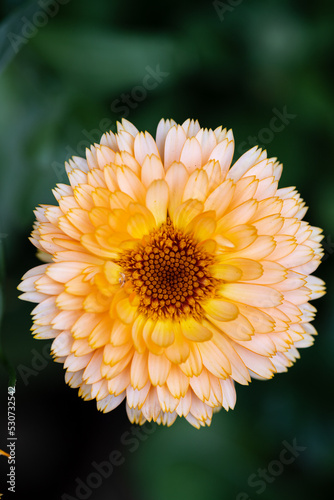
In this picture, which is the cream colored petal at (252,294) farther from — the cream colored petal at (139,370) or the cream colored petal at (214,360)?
the cream colored petal at (139,370)

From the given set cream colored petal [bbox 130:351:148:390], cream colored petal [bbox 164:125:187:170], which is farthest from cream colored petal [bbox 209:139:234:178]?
cream colored petal [bbox 130:351:148:390]

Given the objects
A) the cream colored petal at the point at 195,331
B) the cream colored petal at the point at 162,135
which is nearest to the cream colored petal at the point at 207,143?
the cream colored petal at the point at 162,135

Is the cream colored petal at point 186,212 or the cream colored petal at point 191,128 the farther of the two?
the cream colored petal at point 191,128

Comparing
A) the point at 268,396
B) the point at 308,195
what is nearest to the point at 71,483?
the point at 268,396

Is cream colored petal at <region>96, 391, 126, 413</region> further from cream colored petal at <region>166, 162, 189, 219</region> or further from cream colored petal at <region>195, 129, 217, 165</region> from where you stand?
cream colored petal at <region>195, 129, 217, 165</region>

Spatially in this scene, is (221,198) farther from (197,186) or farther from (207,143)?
(207,143)

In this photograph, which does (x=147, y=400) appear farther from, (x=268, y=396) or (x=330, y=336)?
(x=330, y=336)
